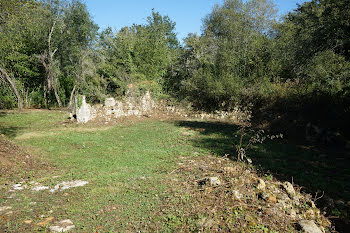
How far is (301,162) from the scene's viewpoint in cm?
628

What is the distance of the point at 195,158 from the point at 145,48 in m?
10.7

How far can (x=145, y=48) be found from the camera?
15.1m

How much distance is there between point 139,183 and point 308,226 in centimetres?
288

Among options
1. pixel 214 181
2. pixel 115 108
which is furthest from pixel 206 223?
pixel 115 108

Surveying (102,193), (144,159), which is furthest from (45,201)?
(144,159)

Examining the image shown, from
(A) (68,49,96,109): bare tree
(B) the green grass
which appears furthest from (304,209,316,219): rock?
(A) (68,49,96,109): bare tree

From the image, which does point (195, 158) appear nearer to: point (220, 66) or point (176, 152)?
point (176, 152)

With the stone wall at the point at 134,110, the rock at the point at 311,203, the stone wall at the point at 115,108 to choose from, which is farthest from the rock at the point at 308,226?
the stone wall at the point at 115,108

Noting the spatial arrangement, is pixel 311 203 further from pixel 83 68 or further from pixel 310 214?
pixel 83 68

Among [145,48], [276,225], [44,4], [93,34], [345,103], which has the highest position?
[44,4]

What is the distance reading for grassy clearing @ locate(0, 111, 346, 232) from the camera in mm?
3359

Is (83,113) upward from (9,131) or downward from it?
upward

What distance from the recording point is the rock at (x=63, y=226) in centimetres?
313

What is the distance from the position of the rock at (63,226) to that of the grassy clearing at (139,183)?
79 mm
